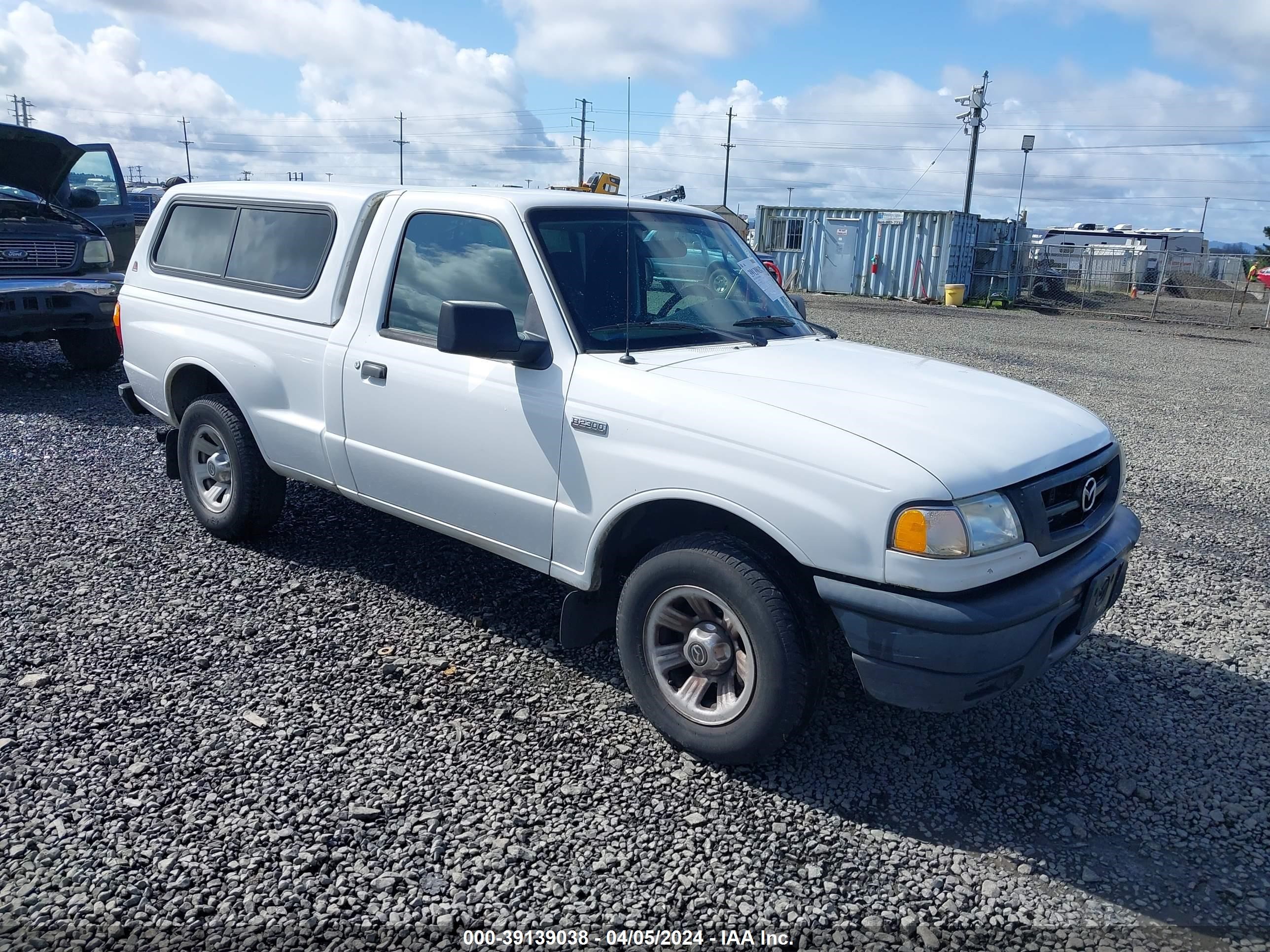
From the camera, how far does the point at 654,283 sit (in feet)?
13.3

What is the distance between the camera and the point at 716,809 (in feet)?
10.4

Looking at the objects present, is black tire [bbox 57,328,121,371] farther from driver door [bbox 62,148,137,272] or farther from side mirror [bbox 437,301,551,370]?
side mirror [bbox 437,301,551,370]

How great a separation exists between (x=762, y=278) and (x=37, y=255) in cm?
794

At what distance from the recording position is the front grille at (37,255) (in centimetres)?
900

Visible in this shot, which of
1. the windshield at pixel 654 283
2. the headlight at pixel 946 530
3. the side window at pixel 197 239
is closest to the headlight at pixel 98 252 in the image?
the side window at pixel 197 239

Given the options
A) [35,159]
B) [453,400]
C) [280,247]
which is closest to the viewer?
[453,400]

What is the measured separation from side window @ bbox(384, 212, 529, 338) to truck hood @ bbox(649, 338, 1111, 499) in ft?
2.67

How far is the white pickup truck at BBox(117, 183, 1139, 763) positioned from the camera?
2926 mm

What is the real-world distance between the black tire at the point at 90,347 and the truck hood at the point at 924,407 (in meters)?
8.54

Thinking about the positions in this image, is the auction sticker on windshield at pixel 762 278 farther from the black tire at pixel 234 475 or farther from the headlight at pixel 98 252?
the headlight at pixel 98 252

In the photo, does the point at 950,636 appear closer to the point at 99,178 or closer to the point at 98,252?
the point at 98,252

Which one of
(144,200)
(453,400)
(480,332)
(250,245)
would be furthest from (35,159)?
(144,200)

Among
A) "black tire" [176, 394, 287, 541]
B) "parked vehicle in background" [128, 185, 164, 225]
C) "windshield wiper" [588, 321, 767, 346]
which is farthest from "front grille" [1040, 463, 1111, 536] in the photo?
"parked vehicle in background" [128, 185, 164, 225]

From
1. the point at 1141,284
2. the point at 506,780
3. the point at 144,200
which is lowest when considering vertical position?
the point at 506,780
